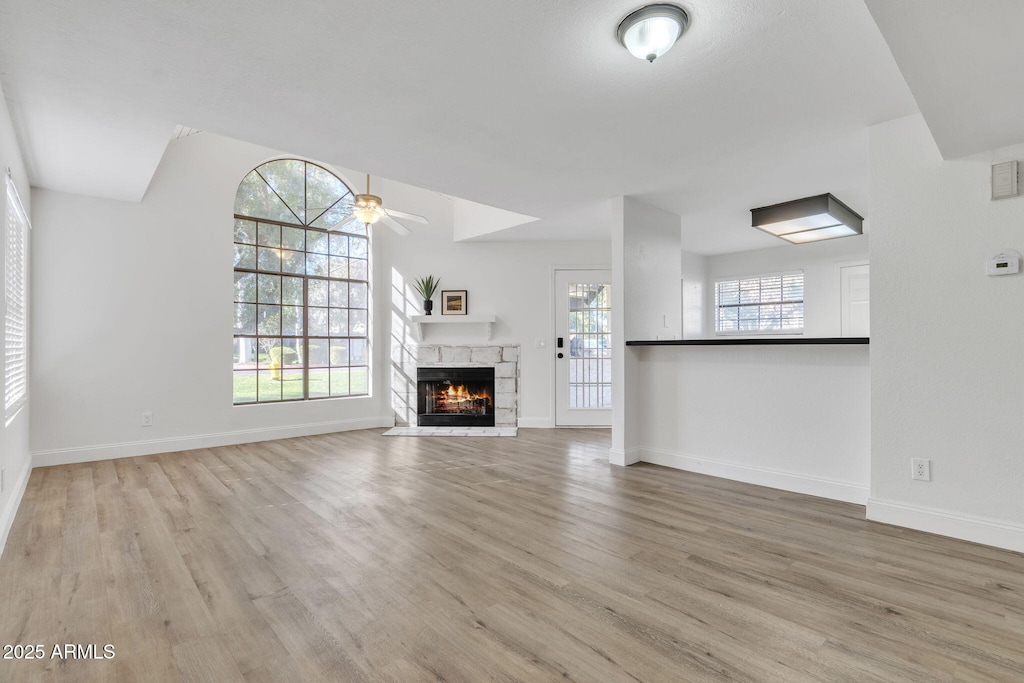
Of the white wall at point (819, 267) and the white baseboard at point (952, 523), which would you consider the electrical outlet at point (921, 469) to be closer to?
the white baseboard at point (952, 523)

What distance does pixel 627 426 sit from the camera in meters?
4.30

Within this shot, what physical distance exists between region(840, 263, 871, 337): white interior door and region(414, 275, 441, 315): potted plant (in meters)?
5.15

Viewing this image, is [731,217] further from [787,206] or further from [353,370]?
[353,370]

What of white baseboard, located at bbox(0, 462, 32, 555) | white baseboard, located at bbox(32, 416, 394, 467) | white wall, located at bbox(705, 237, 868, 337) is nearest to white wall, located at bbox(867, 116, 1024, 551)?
white wall, located at bbox(705, 237, 868, 337)

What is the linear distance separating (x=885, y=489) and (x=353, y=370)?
5372mm

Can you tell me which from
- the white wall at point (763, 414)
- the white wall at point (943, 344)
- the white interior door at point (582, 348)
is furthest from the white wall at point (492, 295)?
the white wall at point (943, 344)

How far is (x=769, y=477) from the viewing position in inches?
142

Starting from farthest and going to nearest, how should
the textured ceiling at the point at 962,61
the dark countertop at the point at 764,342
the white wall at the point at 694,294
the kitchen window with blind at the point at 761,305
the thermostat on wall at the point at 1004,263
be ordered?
1. the white wall at the point at 694,294
2. the kitchen window with blind at the point at 761,305
3. the dark countertop at the point at 764,342
4. the thermostat on wall at the point at 1004,263
5. the textured ceiling at the point at 962,61

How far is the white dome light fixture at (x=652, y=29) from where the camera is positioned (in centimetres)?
187

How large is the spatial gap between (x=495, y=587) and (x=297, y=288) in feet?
15.5

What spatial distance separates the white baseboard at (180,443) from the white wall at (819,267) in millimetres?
5784

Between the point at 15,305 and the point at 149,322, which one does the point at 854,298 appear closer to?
the point at 149,322

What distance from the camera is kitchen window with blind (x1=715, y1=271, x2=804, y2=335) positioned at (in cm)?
671

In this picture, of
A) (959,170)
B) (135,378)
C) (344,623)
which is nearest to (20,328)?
(135,378)
